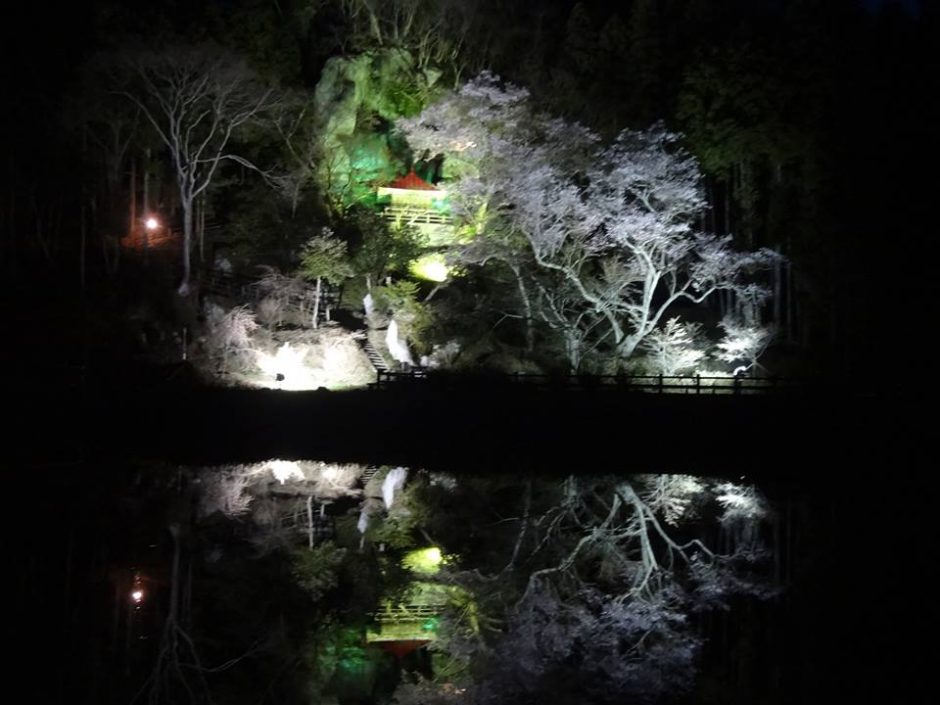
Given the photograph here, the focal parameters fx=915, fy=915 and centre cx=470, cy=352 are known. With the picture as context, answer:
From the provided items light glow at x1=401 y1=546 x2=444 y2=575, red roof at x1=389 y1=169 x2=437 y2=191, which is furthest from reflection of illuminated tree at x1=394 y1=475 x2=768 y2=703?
red roof at x1=389 y1=169 x2=437 y2=191

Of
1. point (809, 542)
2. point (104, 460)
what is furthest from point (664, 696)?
point (104, 460)

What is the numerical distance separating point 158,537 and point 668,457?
16024 mm

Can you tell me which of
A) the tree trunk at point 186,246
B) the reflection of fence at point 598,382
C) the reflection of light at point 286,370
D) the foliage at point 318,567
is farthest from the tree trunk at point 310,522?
the tree trunk at point 186,246

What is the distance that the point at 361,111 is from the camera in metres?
43.8

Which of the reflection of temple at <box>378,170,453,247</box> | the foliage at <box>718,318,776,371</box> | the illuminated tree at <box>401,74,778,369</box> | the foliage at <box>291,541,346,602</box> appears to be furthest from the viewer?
the reflection of temple at <box>378,170,453,247</box>

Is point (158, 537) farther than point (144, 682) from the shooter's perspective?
Yes

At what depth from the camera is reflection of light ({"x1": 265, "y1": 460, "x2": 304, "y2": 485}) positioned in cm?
2390

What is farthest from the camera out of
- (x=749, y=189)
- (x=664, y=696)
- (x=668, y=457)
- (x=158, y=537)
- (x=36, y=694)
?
(x=749, y=189)

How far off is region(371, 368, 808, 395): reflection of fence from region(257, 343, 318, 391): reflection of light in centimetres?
321

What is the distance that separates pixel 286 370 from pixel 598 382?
11.2 m

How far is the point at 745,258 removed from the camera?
32.0 m

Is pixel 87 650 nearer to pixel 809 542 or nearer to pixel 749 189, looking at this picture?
pixel 809 542

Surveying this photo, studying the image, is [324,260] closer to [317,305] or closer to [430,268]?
[317,305]

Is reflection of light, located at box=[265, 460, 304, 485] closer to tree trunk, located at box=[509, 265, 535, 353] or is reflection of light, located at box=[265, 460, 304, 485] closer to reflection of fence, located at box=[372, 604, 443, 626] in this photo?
reflection of fence, located at box=[372, 604, 443, 626]
